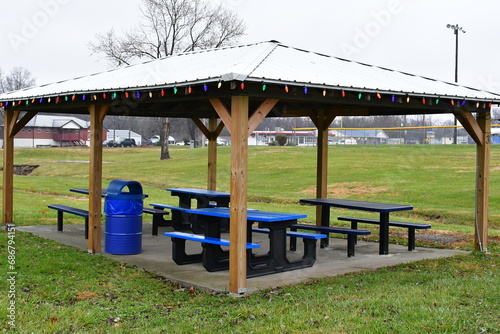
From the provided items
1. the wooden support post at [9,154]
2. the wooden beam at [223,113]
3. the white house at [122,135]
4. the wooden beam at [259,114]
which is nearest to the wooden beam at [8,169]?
the wooden support post at [9,154]

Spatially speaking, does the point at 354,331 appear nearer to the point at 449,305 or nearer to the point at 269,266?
the point at 449,305

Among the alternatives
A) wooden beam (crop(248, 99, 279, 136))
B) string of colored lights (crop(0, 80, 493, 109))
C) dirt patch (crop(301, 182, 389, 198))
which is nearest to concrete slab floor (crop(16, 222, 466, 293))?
wooden beam (crop(248, 99, 279, 136))

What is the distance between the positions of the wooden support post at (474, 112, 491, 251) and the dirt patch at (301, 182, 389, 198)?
44.6 feet

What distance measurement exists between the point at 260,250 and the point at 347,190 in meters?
15.8

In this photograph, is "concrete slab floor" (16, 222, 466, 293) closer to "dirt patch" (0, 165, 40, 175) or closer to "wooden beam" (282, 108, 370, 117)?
"wooden beam" (282, 108, 370, 117)

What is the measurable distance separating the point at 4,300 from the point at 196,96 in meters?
3.21

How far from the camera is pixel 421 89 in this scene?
31.4 feet

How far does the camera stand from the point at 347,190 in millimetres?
25984

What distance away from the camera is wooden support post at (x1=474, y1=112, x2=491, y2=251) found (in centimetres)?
1084

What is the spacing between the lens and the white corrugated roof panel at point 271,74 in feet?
24.9

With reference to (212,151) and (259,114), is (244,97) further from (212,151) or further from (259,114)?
(212,151)

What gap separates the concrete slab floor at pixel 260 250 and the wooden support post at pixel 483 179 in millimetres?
579

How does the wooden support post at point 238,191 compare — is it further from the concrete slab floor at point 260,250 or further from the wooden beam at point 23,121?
the wooden beam at point 23,121

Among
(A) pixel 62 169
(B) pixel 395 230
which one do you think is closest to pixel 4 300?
(B) pixel 395 230
